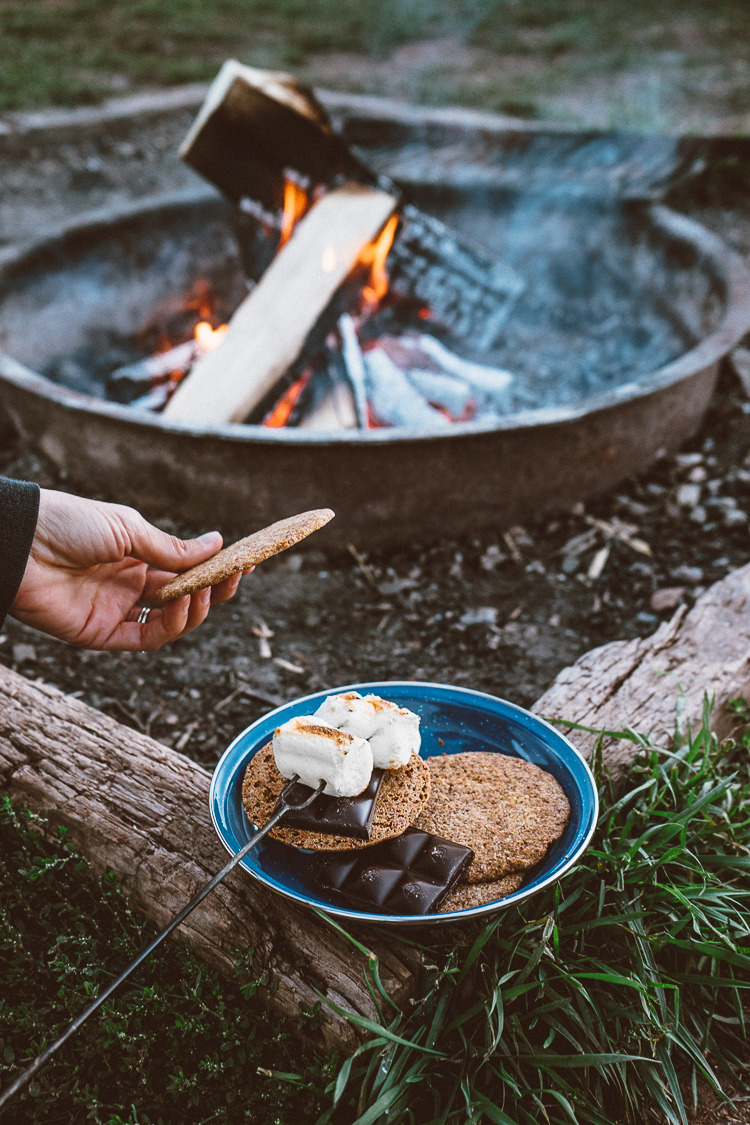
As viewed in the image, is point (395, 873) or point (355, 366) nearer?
point (395, 873)

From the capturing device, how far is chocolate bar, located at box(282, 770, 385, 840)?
1700 mm

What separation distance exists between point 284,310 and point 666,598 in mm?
2096

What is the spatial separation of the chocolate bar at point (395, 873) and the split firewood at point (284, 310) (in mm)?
2406

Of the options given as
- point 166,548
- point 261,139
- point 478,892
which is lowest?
point 478,892

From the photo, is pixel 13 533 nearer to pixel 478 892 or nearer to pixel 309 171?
pixel 478 892

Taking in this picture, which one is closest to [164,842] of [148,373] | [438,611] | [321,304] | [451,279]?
[438,611]

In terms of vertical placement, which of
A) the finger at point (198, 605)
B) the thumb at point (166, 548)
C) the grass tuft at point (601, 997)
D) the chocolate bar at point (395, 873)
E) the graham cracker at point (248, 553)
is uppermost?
the graham cracker at point (248, 553)

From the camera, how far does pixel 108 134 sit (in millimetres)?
7270

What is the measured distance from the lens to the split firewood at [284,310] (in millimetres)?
3791

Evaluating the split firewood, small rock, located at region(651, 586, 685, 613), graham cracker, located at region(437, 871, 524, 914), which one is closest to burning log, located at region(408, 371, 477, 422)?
the split firewood

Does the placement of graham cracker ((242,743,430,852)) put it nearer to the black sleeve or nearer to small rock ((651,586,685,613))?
the black sleeve

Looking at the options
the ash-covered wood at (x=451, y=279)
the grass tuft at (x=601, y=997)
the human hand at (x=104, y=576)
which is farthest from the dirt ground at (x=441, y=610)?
the ash-covered wood at (x=451, y=279)

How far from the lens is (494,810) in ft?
6.08

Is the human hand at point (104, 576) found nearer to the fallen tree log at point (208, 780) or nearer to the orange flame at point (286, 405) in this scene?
the fallen tree log at point (208, 780)
